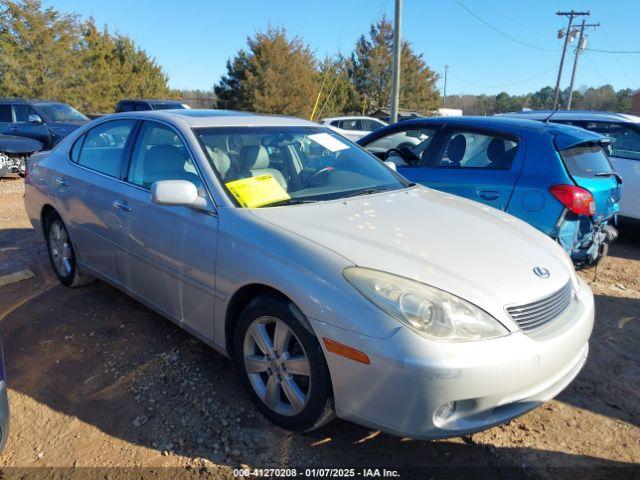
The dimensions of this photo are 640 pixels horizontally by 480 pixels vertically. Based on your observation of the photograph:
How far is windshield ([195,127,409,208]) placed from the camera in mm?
2912

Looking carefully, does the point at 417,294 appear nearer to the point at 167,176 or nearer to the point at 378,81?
the point at 167,176

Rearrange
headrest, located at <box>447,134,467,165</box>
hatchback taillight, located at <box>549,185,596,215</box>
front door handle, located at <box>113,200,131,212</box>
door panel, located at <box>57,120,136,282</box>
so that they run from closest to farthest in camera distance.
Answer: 1. front door handle, located at <box>113,200,131,212</box>
2. door panel, located at <box>57,120,136,282</box>
3. hatchback taillight, located at <box>549,185,596,215</box>
4. headrest, located at <box>447,134,467,165</box>

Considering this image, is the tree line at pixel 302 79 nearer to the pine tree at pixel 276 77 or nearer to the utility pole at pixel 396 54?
the pine tree at pixel 276 77

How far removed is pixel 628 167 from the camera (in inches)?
241

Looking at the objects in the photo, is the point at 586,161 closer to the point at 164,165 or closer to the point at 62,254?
the point at 164,165

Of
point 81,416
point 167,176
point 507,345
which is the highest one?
point 167,176

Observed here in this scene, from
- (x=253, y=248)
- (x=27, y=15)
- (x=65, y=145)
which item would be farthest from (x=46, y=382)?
(x=27, y=15)

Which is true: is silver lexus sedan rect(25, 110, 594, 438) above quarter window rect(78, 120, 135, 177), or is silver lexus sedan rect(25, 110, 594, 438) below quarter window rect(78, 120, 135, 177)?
below

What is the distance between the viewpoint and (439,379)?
6.53ft

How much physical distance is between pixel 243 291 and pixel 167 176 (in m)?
1.11

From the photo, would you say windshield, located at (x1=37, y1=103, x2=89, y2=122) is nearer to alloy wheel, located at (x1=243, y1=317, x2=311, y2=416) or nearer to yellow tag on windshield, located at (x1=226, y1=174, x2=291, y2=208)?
yellow tag on windshield, located at (x1=226, y1=174, x2=291, y2=208)

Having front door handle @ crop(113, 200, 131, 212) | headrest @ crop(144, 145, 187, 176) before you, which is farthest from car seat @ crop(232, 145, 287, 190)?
front door handle @ crop(113, 200, 131, 212)

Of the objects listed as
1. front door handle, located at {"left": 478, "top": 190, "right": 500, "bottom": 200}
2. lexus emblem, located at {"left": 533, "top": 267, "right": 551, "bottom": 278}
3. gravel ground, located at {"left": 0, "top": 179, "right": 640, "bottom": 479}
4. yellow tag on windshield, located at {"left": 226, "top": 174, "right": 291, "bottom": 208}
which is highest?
yellow tag on windshield, located at {"left": 226, "top": 174, "right": 291, "bottom": 208}

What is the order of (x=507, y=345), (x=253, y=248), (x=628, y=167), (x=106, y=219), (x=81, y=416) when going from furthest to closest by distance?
1. (x=628, y=167)
2. (x=106, y=219)
3. (x=81, y=416)
4. (x=253, y=248)
5. (x=507, y=345)
